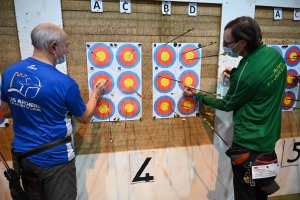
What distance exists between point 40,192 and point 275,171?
123 cm

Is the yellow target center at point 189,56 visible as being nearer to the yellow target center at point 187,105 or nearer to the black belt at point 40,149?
the yellow target center at point 187,105

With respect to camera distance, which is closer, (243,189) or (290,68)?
(243,189)

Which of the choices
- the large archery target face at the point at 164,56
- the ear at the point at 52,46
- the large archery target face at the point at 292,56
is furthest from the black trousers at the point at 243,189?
the ear at the point at 52,46

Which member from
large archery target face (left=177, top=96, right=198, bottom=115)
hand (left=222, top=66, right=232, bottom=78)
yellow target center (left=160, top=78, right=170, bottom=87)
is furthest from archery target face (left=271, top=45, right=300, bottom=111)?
yellow target center (left=160, top=78, right=170, bottom=87)

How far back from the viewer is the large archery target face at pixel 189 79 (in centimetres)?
145

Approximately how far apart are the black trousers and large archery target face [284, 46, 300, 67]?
0.85m

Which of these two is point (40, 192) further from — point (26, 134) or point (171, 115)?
point (171, 115)

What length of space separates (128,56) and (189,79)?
0.44 m

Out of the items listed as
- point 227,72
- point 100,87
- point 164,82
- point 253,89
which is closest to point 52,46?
point 100,87

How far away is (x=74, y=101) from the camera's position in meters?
0.98

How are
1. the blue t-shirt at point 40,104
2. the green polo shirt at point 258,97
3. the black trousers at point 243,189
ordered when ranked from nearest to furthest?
1. the blue t-shirt at point 40,104
2. the green polo shirt at point 258,97
3. the black trousers at point 243,189

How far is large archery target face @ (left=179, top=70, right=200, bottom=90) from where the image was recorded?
4.74ft

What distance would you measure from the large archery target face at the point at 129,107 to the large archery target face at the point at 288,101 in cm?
112

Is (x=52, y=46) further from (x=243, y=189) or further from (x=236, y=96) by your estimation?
(x=243, y=189)
